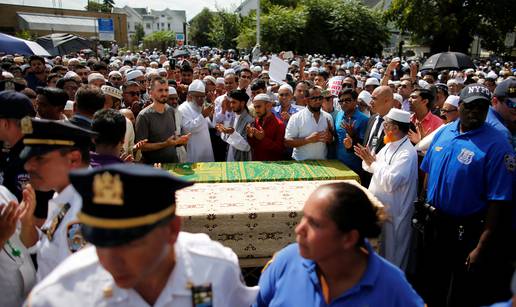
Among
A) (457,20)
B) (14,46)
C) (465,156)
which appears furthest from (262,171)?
(457,20)

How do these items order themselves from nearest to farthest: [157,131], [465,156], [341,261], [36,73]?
[341,261] < [465,156] < [157,131] < [36,73]

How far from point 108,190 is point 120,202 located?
58 millimetres

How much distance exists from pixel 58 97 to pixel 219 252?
2955 mm

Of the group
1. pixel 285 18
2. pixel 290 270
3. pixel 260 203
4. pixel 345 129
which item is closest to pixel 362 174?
pixel 345 129

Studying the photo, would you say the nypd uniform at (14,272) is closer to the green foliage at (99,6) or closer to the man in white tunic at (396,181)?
the man in white tunic at (396,181)

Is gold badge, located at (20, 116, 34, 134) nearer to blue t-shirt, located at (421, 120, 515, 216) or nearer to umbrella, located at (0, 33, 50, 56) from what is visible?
blue t-shirt, located at (421, 120, 515, 216)

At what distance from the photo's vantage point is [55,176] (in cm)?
202

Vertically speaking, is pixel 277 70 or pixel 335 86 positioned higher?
pixel 277 70

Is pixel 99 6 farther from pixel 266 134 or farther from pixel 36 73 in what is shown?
pixel 266 134

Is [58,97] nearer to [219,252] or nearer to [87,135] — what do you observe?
[87,135]

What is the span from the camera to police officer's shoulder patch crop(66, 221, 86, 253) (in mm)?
1864

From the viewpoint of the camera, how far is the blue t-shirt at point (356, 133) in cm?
470

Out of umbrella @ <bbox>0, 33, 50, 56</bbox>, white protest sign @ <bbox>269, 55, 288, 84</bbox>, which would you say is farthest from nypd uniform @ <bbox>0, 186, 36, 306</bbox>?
umbrella @ <bbox>0, 33, 50, 56</bbox>

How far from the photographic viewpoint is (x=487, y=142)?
3111 mm
